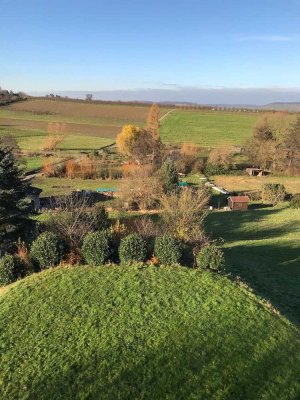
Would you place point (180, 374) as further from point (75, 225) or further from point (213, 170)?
point (213, 170)

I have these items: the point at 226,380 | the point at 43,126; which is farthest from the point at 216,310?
the point at 43,126

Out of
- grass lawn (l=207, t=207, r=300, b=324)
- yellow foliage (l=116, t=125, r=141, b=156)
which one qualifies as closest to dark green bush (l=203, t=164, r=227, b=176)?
yellow foliage (l=116, t=125, r=141, b=156)

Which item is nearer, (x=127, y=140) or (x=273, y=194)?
(x=273, y=194)

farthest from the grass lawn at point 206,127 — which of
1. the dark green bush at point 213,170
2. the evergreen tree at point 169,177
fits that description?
the evergreen tree at point 169,177

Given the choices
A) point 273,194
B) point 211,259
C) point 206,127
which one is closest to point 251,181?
point 273,194

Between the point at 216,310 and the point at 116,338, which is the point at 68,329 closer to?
the point at 116,338
